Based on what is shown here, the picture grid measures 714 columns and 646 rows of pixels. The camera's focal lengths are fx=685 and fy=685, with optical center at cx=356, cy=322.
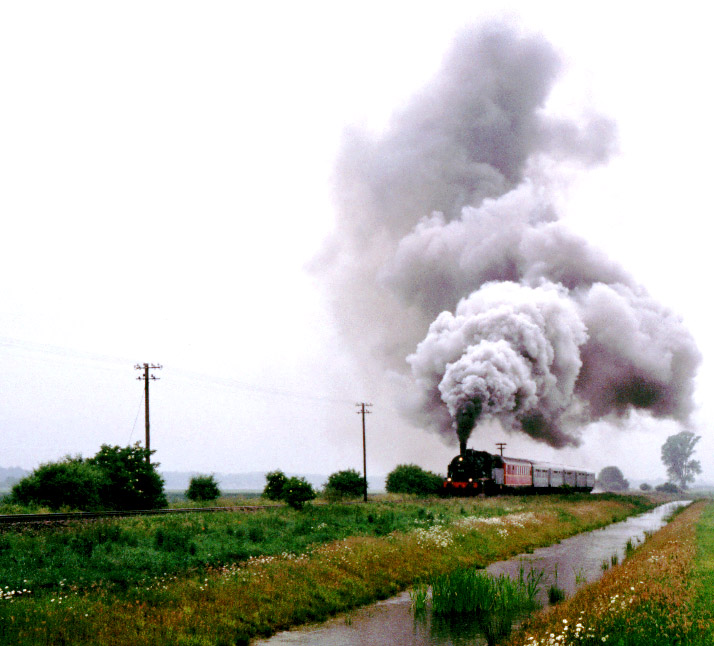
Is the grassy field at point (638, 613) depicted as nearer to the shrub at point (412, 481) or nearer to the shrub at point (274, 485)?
the shrub at point (274, 485)

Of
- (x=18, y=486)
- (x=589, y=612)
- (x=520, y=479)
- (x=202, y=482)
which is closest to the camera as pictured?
(x=589, y=612)

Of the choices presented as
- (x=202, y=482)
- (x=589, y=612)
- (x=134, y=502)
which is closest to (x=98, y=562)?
(x=589, y=612)

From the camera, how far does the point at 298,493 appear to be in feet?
110

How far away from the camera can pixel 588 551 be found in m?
28.4

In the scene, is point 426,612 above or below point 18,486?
below

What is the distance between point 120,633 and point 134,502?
25.7 meters

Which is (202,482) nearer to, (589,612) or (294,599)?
(294,599)

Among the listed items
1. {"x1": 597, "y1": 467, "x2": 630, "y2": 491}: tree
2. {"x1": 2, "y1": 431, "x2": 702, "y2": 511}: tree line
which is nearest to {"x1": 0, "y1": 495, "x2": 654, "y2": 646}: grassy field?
{"x1": 2, "y1": 431, "x2": 702, "y2": 511}: tree line

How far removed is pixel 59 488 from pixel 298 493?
11245mm

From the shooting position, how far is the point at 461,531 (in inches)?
1075

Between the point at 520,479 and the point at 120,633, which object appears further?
the point at 520,479

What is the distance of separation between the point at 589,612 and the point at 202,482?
37201 millimetres

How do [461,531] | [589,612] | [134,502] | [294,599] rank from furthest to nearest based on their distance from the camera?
[134,502] < [461,531] < [294,599] < [589,612]

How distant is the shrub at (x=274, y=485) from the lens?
4369cm
